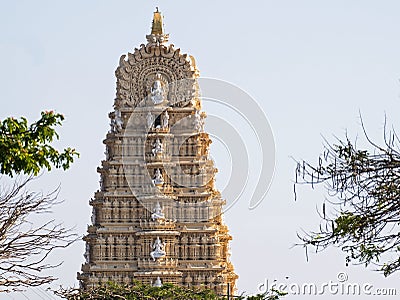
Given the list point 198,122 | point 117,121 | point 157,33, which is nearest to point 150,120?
point 117,121

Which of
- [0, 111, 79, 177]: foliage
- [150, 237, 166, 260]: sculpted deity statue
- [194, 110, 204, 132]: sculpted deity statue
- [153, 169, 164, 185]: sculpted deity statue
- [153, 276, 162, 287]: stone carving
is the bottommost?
[0, 111, 79, 177]: foliage

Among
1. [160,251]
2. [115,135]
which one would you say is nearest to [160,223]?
[160,251]

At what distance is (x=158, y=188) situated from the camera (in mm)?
51031

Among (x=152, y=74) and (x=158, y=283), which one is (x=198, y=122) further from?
(x=158, y=283)

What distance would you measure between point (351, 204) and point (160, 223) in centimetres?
3616

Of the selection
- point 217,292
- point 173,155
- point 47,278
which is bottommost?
point 47,278

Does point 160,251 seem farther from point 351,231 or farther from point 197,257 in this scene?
point 351,231

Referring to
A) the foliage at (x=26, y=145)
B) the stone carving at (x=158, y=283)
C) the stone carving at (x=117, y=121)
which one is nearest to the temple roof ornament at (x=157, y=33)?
the stone carving at (x=117, y=121)

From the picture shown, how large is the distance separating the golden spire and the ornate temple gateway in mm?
93

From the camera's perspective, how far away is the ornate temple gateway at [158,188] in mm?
50375

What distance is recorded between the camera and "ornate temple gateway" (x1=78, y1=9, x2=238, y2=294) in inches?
1983

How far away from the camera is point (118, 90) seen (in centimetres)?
5194

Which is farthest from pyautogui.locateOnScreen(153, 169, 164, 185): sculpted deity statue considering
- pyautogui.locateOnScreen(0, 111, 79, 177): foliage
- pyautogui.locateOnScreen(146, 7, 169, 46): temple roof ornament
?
pyautogui.locateOnScreen(0, 111, 79, 177): foliage

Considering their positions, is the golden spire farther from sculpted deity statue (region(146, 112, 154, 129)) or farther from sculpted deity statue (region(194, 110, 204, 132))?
sculpted deity statue (region(194, 110, 204, 132))
